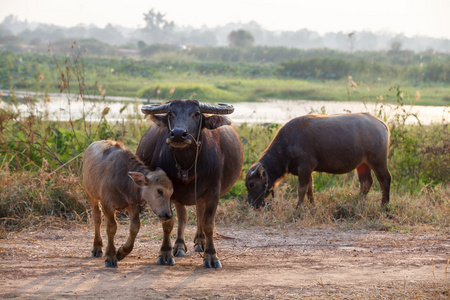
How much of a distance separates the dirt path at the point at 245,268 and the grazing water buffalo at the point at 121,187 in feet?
1.14

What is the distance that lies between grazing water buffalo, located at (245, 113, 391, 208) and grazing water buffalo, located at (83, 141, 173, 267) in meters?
3.01

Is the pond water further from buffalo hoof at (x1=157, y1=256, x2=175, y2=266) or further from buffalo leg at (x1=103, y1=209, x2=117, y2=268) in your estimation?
buffalo leg at (x1=103, y1=209, x2=117, y2=268)

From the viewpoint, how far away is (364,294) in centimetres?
492

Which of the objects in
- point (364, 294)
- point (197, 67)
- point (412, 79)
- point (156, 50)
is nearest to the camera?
point (364, 294)

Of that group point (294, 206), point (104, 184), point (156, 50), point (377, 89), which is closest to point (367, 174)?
point (294, 206)

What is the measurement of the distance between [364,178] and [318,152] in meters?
0.96

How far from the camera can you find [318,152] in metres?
8.41

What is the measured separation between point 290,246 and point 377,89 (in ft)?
61.8

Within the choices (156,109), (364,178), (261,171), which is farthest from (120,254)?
(364,178)

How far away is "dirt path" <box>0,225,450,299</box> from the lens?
16.1 ft

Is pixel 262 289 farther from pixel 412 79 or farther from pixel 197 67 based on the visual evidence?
pixel 197 67

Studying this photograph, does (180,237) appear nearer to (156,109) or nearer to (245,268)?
(245,268)

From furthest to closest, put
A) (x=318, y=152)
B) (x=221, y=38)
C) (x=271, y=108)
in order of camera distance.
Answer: (x=221, y=38) → (x=271, y=108) → (x=318, y=152)

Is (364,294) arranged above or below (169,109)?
below
